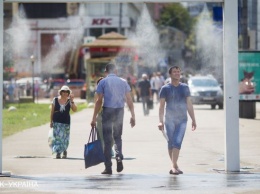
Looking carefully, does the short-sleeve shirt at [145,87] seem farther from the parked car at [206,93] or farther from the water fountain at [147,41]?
the water fountain at [147,41]

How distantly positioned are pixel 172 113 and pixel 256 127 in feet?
45.4

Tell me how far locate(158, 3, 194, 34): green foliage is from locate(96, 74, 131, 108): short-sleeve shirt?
400 feet

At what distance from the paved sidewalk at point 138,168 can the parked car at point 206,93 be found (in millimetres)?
18733

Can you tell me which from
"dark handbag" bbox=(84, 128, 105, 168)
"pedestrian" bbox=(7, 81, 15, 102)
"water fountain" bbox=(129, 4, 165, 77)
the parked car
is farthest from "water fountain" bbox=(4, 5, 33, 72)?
"dark handbag" bbox=(84, 128, 105, 168)

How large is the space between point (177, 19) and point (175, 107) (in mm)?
127064

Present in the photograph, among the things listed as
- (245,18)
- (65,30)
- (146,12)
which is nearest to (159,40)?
(146,12)

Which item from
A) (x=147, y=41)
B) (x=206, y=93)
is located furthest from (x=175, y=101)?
(x=147, y=41)

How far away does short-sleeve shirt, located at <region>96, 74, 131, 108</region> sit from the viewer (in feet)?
54.1

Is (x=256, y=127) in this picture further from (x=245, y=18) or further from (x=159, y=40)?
(x=159, y=40)

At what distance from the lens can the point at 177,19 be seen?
143m

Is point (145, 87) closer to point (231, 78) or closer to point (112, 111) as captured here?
point (112, 111)

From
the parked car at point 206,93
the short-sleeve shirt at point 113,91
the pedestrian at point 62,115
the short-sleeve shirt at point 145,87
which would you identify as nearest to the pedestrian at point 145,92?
the short-sleeve shirt at point 145,87

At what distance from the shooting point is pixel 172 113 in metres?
16.4

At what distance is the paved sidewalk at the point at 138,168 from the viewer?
1402 cm
